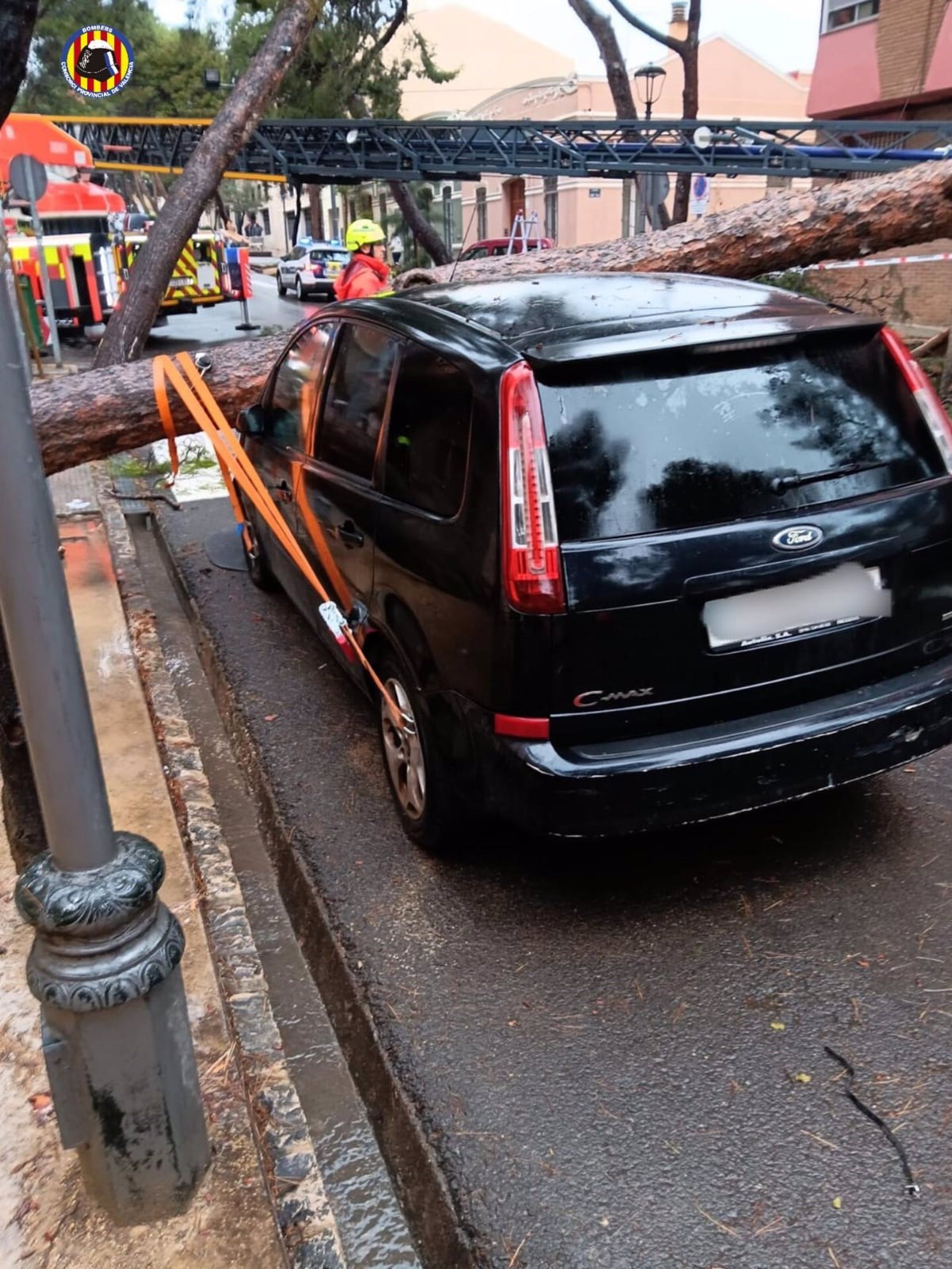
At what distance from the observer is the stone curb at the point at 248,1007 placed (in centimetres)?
232

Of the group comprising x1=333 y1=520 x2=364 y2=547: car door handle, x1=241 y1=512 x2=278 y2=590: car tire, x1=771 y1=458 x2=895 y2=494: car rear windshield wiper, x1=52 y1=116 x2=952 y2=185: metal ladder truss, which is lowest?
x1=241 y1=512 x2=278 y2=590: car tire

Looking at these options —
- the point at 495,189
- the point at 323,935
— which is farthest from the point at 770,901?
the point at 495,189

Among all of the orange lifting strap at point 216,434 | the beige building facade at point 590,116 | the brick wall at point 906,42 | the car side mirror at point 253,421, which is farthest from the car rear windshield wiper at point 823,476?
the beige building facade at point 590,116

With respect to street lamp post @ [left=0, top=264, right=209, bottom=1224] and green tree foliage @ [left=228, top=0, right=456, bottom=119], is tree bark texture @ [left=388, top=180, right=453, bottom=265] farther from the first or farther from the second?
street lamp post @ [left=0, top=264, right=209, bottom=1224]

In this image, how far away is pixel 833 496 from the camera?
10.1 ft

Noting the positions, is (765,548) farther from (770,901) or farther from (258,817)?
(258,817)

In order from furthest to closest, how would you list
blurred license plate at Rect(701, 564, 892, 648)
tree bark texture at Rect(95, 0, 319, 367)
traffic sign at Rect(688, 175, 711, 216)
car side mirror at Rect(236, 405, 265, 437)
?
1. traffic sign at Rect(688, 175, 711, 216)
2. tree bark texture at Rect(95, 0, 319, 367)
3. car side mirror at Rect(236, 405, 265, 437)
4. blurred license plate at Rect(701, 564, 892, 648)

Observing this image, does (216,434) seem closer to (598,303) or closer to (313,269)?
A: (598,303)

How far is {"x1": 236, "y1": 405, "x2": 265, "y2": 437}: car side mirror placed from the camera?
5.02 m

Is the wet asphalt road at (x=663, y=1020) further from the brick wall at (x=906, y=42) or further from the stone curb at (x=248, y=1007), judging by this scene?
the brick wall at (x=906, y=42)

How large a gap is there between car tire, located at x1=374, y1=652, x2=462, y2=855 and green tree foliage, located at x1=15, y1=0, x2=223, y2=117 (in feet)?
129

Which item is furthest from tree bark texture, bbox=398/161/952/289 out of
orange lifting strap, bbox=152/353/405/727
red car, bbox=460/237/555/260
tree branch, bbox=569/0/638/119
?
red car, bbox=460/237/555/260

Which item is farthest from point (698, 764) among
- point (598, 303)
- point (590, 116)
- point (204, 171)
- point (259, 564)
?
point (590, 116)

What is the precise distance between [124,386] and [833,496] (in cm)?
337
